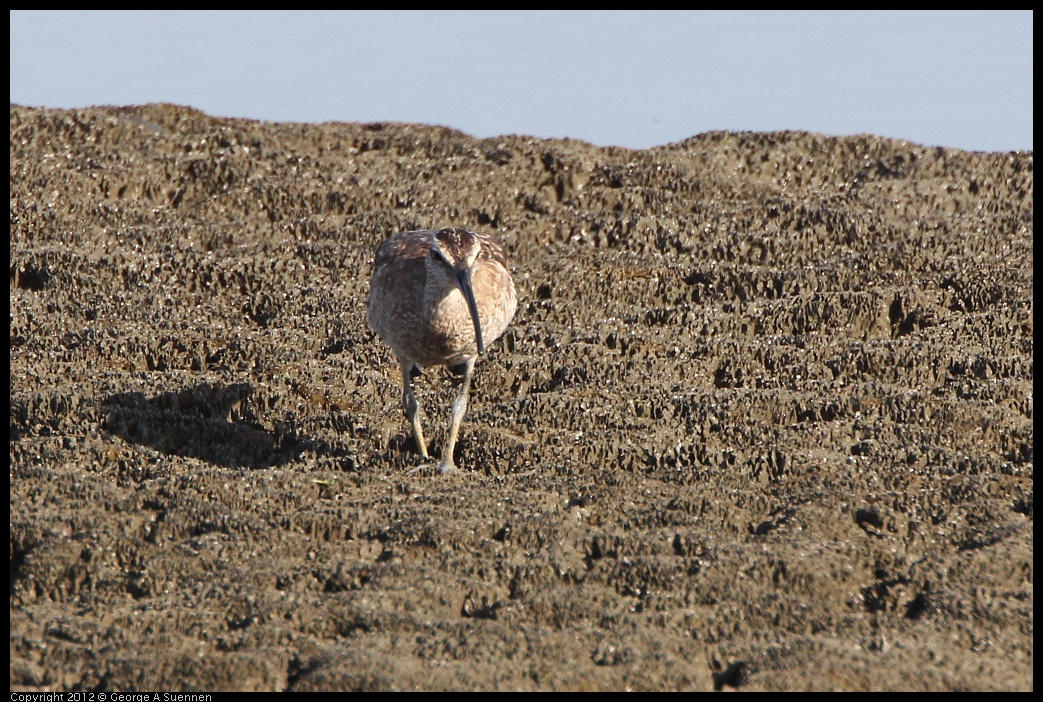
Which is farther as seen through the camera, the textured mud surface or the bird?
the bird

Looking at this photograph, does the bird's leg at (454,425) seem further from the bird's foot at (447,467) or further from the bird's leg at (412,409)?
the bird's leg at (412,409)

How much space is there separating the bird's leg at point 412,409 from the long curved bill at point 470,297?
0.59 m

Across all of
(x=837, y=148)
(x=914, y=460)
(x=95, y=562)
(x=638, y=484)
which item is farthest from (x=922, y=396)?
(x=837, y=148)

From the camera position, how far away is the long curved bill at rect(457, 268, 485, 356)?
6.30m

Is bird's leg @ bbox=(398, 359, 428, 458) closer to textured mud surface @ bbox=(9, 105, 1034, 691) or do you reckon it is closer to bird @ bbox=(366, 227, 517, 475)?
bird @ bbox=(366, 227, 517, 475)

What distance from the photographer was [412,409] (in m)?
6.63

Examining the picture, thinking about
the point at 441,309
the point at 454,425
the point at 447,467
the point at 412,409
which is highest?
the point at 441,309

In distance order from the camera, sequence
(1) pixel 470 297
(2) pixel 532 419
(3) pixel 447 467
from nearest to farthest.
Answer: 1. (3) pixel 447 467
2. (1) pixel 470 297
3. (2) pixel 532 419

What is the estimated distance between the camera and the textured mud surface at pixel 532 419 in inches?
166

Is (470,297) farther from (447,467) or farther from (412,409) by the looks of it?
(447,467)

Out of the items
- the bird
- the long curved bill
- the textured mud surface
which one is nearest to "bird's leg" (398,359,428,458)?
the bird

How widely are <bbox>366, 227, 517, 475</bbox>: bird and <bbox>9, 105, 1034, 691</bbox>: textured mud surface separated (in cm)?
28

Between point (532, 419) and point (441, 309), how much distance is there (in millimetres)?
888

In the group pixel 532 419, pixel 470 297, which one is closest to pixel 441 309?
pixel 470 297
